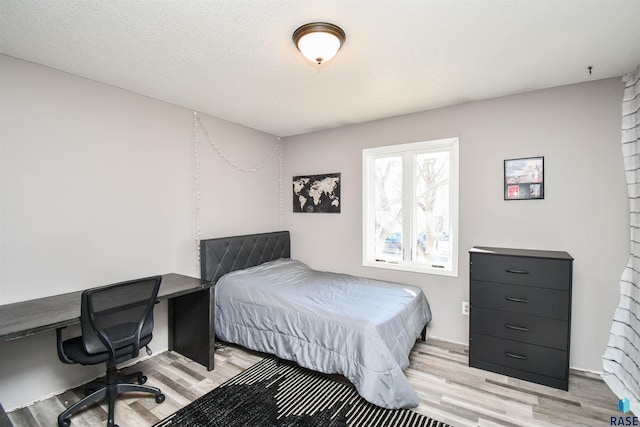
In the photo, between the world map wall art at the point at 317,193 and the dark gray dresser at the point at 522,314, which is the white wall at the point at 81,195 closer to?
the world map wall art at the point at 317,193

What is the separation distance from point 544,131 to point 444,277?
65.0 inches

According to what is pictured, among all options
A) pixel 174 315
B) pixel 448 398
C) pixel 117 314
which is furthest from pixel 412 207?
pixel 117 314

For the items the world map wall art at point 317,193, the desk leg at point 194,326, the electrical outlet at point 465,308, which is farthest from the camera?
the world map wall art at point 317,193

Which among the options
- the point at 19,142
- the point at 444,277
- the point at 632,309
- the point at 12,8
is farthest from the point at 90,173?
the point at 632,309

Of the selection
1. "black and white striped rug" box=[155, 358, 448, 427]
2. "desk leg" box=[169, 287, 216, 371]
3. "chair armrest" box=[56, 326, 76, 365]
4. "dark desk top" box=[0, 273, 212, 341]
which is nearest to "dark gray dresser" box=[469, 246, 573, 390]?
"black and white striped rug" box=[155, 358, 448, 427]

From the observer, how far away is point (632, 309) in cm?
225

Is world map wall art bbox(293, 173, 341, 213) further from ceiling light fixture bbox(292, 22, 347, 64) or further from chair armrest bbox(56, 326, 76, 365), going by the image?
chair armrest bbox(56, 326, 76, 365)

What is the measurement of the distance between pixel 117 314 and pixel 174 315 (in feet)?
3.56

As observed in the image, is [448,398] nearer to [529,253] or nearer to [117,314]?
[529,253]

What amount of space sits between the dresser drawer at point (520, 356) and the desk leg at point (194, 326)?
234 cm

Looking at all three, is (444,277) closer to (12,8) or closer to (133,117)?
(133,117)

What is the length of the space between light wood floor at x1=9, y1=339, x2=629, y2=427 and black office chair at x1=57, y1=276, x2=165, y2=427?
0.45 feet

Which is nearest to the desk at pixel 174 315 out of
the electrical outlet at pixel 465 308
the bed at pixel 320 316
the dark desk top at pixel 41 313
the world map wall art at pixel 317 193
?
the dark desk top at pixel 41 313

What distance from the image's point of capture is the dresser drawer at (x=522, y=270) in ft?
7.45
